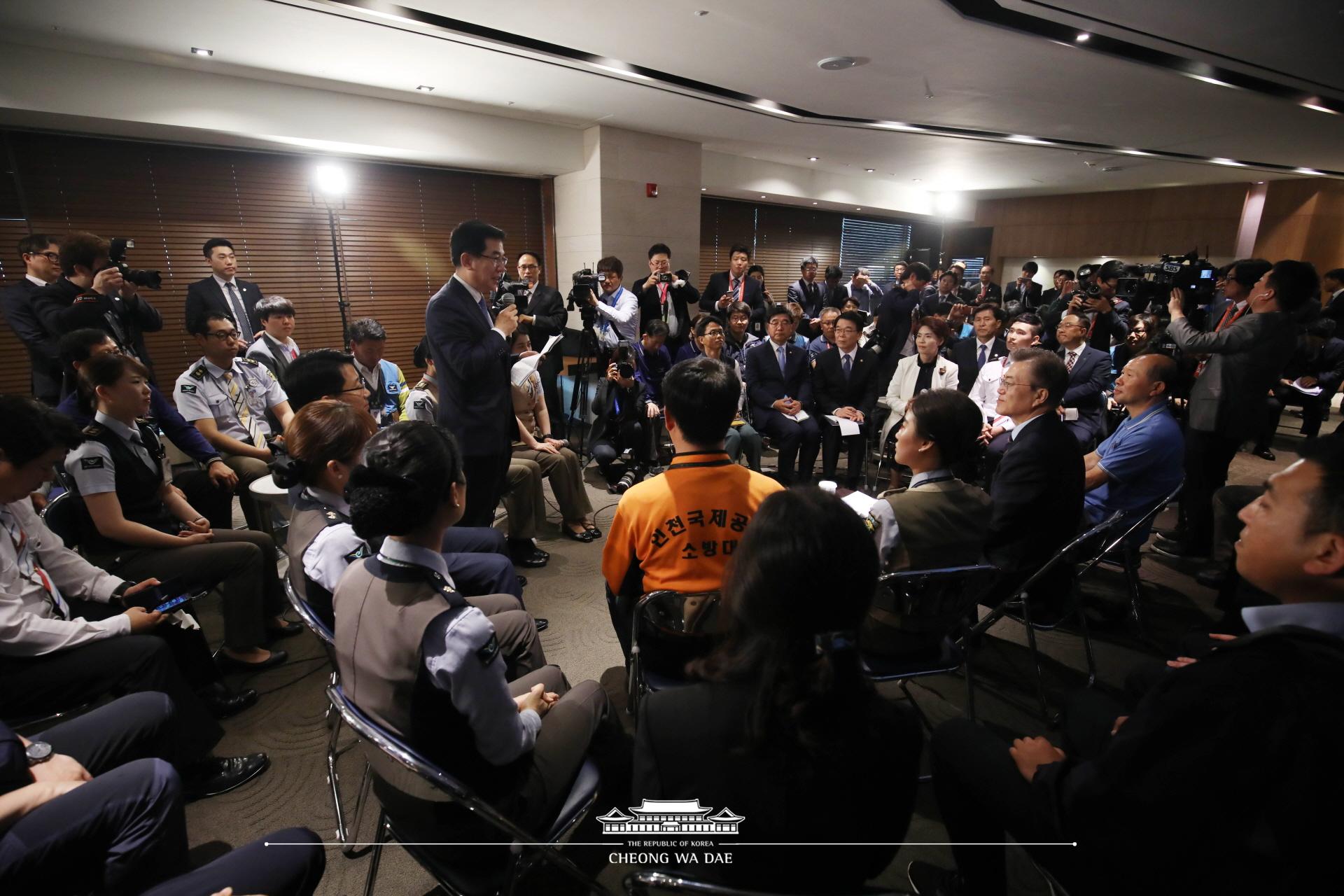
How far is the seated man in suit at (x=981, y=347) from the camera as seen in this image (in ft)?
13.8

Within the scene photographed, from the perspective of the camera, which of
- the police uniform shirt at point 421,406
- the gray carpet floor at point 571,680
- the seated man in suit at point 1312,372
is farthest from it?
the seated man in suit at point 1312,372

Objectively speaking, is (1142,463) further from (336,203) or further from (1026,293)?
(1026,293)

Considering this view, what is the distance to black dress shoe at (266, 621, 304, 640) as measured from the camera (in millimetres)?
2621

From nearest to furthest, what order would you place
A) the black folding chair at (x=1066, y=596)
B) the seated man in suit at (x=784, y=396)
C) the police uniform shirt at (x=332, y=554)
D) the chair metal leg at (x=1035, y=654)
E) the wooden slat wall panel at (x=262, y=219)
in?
the police uniform shirt at (x=332, y=554) < the black folding chair at (x=1066, y=596) < the chair metal leg at (x=1035, y=654) < the seated man in suit at (x=784, y=396) < the wooden slat wall panel at (x=262, y=219)

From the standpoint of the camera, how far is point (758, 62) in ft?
14.0

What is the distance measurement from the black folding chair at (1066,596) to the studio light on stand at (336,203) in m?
5.26

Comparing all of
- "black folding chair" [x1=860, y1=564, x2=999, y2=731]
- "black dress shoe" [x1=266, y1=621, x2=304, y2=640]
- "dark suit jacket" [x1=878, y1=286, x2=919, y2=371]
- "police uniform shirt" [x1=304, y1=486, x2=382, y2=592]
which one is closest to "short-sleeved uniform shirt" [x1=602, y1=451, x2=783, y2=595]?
"black folding chair" [x1=860, y1=564, x2=999, y2=731]

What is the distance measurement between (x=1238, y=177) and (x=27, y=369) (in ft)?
48.5

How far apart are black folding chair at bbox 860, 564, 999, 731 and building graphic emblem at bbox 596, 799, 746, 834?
2.75 feet

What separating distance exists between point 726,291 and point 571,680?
5133mm

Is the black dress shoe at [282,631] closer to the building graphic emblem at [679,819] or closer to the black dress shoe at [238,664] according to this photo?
the black dress shoe at [238,664]

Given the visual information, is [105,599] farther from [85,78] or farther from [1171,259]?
[1171,259]

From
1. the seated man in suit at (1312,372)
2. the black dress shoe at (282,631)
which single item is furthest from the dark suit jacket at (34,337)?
the seated man in suit at (1312,372)

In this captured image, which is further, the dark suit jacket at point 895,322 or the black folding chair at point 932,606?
the dark suit jacket at point 895,322
